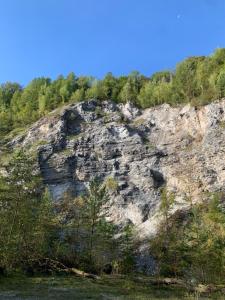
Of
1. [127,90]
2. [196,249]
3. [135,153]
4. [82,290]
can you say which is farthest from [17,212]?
[127,90]

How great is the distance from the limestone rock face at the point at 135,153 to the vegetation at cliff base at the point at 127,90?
17.6ft

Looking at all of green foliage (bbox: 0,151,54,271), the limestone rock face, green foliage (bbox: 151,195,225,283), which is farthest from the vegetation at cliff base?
green foliage (bbox: 0,151,54,271)

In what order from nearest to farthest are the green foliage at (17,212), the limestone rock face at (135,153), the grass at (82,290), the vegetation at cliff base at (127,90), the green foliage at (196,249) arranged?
the grass at (82,290) → the green foliage at (17,212) → the green foliage at (196,249) → the limestone rock face at (135,153) → the vegetation at cliff base at (127,90)

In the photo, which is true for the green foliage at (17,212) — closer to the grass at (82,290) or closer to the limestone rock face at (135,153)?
the grass at (82,290)

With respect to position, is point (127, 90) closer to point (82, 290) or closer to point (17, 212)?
point (17, 212)

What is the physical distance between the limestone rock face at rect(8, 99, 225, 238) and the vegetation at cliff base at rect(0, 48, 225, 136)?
17.6 ft

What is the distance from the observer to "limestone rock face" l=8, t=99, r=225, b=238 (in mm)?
70125

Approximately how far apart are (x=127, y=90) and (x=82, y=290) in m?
74.0

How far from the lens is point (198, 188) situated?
69688 millimetres

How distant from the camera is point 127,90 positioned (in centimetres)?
9875

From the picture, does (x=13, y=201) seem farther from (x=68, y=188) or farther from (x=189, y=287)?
(x=68, y=188)

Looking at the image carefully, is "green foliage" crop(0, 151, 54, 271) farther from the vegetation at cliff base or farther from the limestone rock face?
the vegetation at cliff base

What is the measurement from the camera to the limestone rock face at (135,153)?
230 ft

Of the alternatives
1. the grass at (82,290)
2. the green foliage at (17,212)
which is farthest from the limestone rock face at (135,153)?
the green foliage at (17,212)
